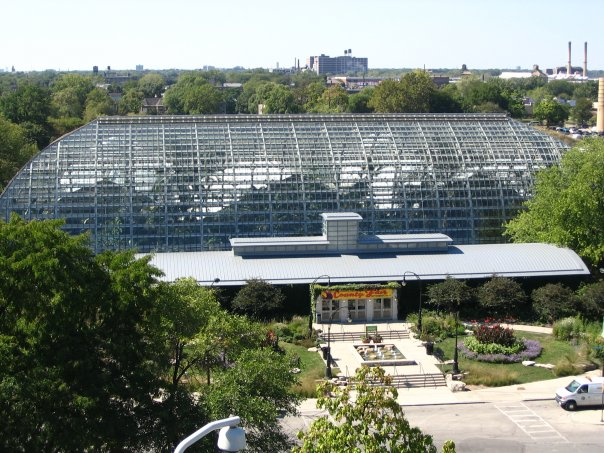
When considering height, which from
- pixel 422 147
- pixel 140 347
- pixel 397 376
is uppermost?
pixel 422 147

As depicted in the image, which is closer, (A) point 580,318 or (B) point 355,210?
(A) point 580,318

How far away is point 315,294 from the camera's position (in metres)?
56.3

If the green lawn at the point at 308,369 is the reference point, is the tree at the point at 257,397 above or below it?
above

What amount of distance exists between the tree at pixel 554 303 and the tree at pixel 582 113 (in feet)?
467

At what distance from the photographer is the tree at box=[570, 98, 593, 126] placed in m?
189

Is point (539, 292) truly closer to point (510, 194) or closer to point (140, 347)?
point (510, 194)

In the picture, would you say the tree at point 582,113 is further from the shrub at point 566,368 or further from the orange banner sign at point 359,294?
A: the shrub at point 566,368

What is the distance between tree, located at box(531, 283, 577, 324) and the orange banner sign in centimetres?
965

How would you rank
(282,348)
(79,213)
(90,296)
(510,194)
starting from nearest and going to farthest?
1. (90,296)
2. (282,348)
3. (79,213)
4. (510,194)

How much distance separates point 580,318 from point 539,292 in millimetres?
3041

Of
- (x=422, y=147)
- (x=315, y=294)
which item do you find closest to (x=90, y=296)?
(x=315, y=294)

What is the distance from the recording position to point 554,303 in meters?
55.6

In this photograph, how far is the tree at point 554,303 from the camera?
55.4 m

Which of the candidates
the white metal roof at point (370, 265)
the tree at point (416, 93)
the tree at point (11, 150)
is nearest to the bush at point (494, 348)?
the white metal roof at point (370, 265)
